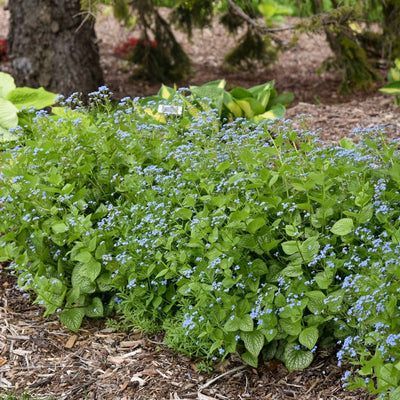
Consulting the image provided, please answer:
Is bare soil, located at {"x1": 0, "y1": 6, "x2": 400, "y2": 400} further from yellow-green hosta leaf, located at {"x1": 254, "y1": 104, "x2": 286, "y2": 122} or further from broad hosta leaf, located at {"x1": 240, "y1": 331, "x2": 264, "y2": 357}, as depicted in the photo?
yellow-green hosta leaf, located at {"x1": 254, "y1": 104, "x2": 286, "y2": 122}

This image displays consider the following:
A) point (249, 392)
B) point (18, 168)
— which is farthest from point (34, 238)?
point (249, 392)

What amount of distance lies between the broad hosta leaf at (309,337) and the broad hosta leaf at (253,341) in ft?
0.58

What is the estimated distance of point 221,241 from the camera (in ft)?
8.46

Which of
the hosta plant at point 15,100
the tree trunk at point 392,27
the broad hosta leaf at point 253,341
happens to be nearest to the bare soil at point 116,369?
the broad hosta leaf at point 253,341

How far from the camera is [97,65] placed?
565cm

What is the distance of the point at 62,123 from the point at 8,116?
74 centimetres

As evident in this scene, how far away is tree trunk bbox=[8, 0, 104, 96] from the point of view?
5.32 m

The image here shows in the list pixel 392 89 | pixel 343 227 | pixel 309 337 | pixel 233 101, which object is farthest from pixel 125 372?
pixel 392 89

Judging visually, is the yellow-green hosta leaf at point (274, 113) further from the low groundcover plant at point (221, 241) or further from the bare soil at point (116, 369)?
the bare soil at point (116, 369)

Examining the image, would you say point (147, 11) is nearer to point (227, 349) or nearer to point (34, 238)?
point (34, 238)

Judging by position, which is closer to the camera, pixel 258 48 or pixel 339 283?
pixel 339 283

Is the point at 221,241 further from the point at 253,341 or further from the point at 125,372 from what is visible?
the point at 125,372

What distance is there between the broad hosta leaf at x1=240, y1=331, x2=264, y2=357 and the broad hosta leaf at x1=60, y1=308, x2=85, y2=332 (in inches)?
34.9

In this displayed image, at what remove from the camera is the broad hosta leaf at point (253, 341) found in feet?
8.13
